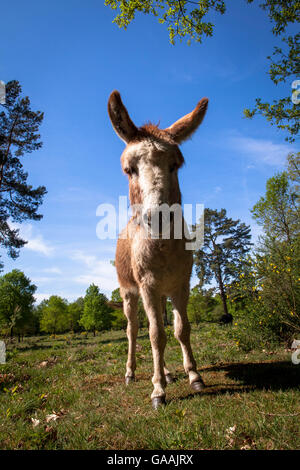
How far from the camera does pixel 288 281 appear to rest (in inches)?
229

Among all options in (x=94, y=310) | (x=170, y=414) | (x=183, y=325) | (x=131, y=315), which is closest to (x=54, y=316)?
(x=94, y=310)

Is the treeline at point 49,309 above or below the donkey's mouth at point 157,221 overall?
below

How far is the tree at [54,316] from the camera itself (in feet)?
134

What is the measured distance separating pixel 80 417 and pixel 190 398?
135cm

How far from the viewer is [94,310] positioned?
112 ft

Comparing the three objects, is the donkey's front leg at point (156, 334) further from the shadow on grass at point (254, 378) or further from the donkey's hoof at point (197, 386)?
the donkey's hoof at point (197, 386)

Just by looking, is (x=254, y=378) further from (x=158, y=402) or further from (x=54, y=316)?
(x=54, y=316)

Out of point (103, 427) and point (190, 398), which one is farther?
Result: point (190, 398)

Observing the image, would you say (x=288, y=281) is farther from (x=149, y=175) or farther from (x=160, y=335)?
(x=149, y=175)

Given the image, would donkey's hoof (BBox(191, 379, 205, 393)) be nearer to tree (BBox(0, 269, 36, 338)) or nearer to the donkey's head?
the donkey's head

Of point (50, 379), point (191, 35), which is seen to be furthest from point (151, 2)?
point (50, 379)

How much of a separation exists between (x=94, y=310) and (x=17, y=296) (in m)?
10.2

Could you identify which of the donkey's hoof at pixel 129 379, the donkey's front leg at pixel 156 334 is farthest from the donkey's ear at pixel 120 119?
the donkey's hoof at pixel 129 379

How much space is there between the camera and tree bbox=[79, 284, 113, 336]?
33.6m
